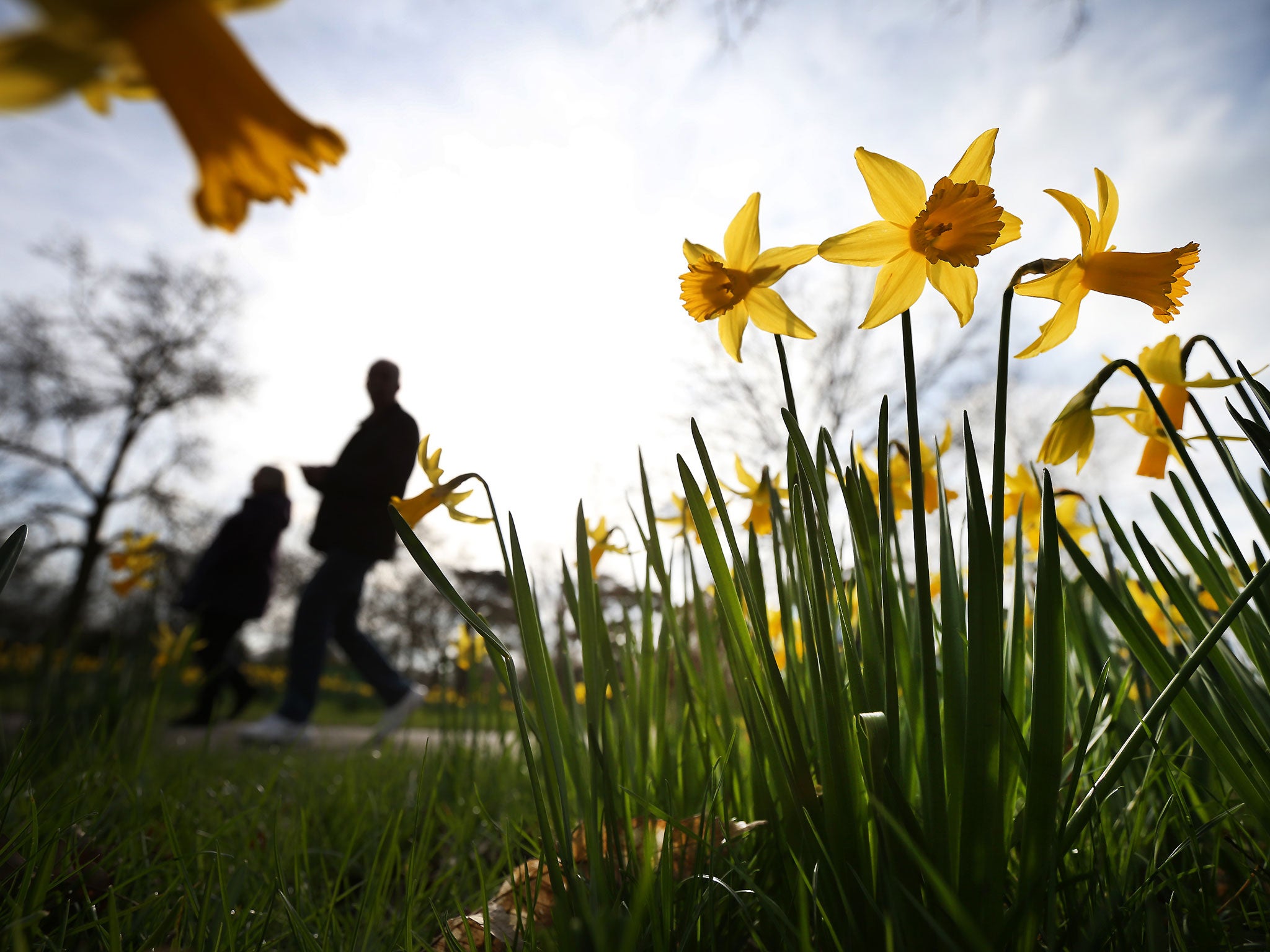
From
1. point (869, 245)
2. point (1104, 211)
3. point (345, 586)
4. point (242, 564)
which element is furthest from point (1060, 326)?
point (242, 564)

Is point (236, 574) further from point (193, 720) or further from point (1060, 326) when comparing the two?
point (1060, 326)

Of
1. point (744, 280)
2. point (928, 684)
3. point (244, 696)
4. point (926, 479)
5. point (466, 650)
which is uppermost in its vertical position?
point (744, 280)

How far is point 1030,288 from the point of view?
85cm

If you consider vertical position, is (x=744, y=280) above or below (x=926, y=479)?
above

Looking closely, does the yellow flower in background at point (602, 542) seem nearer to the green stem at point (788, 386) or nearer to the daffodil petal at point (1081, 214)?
the green stem at point (788, 386)

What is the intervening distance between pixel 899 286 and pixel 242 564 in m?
5.37

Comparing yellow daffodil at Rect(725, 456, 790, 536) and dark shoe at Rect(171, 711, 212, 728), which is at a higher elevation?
yellow daffodil at Rect(725, 456, 790, 536)

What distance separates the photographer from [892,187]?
827 mm

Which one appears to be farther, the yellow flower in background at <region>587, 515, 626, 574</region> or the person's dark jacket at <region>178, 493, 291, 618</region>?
the person's dark jacket at <region>178, 493, 291, 618</region>

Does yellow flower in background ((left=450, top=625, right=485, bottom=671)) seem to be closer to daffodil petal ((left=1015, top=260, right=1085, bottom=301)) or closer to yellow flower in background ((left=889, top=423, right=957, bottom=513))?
yellow flower in background ((left=889, top=423, right=957, bottom=513))

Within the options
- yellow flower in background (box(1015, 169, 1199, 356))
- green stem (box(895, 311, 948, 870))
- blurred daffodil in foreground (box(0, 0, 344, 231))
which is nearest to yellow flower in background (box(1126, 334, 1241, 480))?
yellow flower in background (box(1015, 169, 1199, 356))

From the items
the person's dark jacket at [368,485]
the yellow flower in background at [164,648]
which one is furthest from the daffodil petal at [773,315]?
the yellow flower in background at [164,648]

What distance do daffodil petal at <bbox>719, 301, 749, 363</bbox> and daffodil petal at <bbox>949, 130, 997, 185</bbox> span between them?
0.31 meters

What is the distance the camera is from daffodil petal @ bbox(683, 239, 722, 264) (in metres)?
1.00
